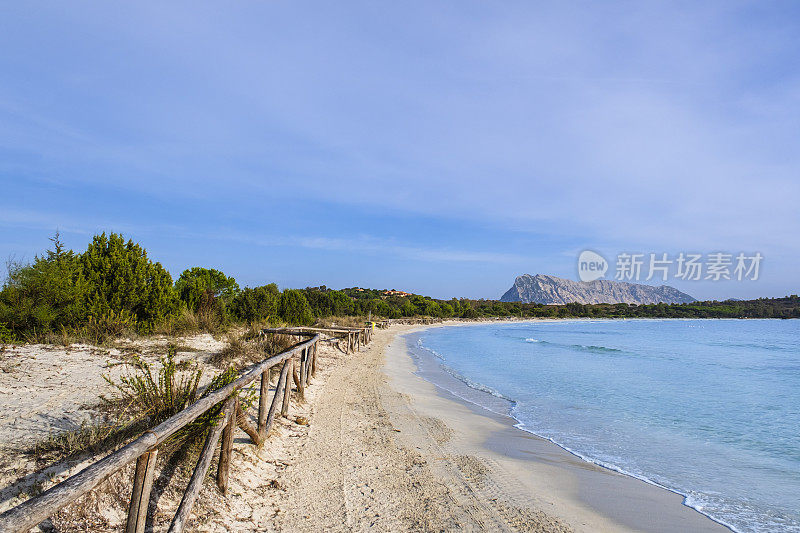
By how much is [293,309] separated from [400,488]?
87.6 feet

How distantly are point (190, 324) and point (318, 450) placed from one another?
10.8 metres

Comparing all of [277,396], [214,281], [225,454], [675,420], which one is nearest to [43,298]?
[277,396]

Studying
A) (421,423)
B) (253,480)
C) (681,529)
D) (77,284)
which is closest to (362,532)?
(253,480)

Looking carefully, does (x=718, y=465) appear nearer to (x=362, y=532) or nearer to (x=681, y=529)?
(x=681, y=529)

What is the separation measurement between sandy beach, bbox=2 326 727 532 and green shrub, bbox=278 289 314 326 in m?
21.1

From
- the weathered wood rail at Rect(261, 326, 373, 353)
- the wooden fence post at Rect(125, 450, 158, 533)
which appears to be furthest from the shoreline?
the weathered wood rail at Rect(261, 326, 373, 353)

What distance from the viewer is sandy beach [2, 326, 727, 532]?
4270 millimetres

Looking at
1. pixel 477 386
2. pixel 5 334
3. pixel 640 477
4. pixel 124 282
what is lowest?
pixel 477 386

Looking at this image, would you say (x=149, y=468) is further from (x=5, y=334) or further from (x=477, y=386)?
(x=477, y=386)

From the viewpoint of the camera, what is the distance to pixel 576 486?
6.20 m

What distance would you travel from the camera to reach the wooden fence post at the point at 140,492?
3.18 m

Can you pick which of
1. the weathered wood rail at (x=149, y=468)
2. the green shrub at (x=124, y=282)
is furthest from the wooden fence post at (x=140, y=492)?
the green shrub at (x=124, y=282)

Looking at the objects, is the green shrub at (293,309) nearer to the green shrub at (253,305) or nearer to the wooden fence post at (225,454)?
the green shrub at (253,305)

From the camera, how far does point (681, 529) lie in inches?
202
